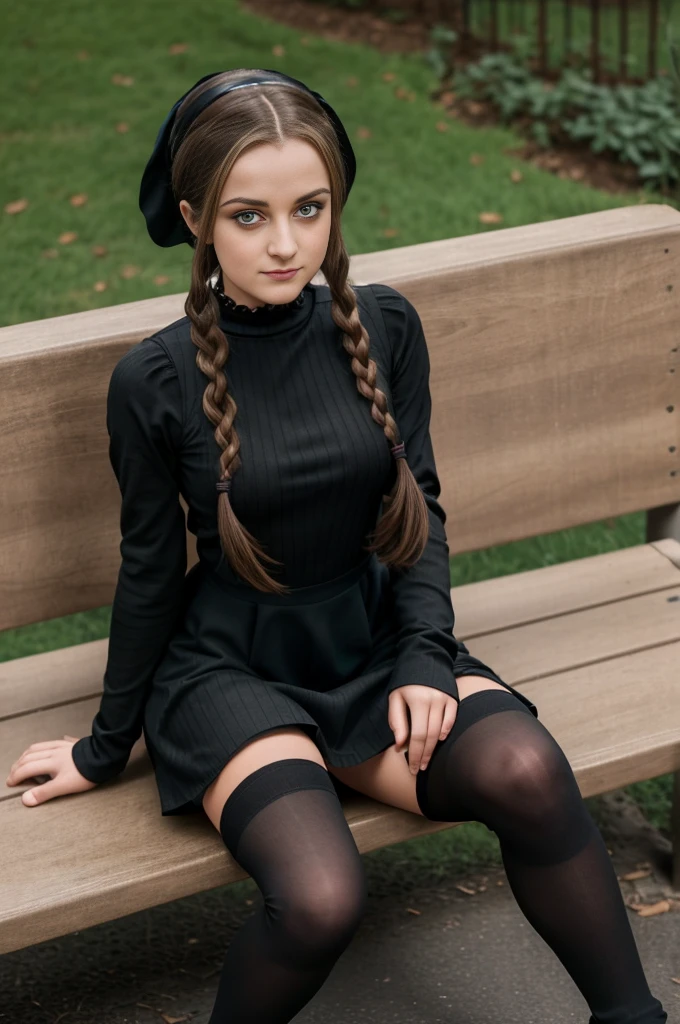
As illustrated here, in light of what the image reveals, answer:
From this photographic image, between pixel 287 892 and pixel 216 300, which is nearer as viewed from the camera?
pixel 287 892

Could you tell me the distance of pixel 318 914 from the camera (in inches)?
85.0

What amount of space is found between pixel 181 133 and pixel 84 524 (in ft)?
2.67

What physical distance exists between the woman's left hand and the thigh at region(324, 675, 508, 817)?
39mm

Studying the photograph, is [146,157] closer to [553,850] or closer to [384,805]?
[384,805]

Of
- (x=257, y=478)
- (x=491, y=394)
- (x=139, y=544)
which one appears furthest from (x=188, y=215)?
(x=491, y=394)

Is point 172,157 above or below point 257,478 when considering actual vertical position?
above

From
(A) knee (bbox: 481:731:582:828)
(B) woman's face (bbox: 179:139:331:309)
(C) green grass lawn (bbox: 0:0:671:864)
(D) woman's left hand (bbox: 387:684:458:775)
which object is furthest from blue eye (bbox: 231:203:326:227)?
(C) green grass lawn (bbox: 0:0:671:864)

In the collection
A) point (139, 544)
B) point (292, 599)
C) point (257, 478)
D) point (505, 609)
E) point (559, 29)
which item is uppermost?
point (257, 478)

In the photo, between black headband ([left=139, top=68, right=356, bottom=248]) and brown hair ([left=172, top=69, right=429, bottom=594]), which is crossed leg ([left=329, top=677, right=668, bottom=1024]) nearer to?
brown hair ([left=172, top=69, right=429, bottom=594])

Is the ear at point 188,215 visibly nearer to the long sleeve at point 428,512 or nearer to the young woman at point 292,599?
the young woman at point 292,599

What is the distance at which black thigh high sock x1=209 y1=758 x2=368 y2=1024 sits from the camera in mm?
2170

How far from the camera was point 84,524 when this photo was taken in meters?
2.78

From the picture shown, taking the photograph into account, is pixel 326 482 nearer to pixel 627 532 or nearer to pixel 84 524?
pixel 84 524

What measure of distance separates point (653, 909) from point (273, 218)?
5.56 ft
